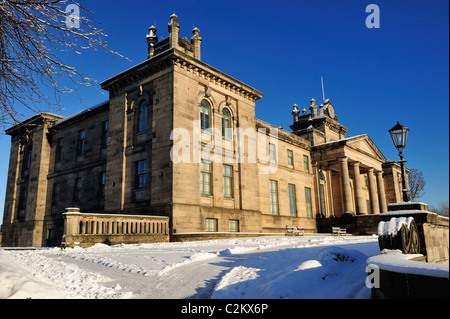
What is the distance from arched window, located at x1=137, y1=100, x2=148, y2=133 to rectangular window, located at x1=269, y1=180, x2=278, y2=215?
1214cm

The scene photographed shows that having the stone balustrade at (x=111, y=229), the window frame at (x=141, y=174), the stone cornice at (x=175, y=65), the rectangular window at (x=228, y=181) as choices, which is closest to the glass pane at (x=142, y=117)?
the stone cornice at (x=175, y=65)

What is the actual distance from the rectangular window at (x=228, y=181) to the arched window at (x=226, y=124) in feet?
7.18

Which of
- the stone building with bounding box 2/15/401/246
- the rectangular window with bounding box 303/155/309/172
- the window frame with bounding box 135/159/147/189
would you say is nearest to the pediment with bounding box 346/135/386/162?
the stone building with bounding box 2/15/401/246

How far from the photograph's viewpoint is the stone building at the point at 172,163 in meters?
19.9

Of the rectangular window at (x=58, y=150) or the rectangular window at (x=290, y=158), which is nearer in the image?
the rectangular window at (x=58, y=150)

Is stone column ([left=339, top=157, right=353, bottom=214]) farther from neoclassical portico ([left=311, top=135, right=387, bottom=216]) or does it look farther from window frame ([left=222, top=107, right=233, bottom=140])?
window frame ([left=222, top=107, right=233, bottom=140])

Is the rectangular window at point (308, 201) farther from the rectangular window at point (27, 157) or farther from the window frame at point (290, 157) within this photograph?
the rectangular window at point (27, 157)

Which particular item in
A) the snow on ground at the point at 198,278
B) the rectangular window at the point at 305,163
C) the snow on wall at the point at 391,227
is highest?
the rectangular window at the point at 305,163

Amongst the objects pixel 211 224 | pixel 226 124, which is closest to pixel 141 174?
pixel 211 224

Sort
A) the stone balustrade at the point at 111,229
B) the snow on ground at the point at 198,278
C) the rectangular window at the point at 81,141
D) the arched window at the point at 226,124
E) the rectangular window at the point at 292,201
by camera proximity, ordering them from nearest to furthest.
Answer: the snow on ground at the point at 198,278, the stone balustrade at the point at 111,229, the arched window at the point at 226,124, the rectangular window at the point at 81,141, the rectangular window at the point at 292,201

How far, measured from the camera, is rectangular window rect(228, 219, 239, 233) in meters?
22.2

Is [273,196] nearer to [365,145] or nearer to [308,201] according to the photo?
[308,201]

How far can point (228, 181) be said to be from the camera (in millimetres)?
23203

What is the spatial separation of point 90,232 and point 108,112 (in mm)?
13020
